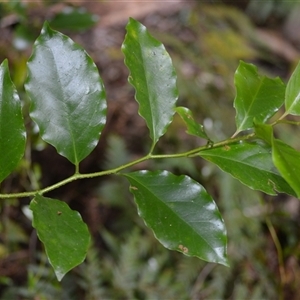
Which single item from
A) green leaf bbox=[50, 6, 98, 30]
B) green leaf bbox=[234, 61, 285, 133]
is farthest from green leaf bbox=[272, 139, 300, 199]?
green leaf bbox=[50, 6, 98, 30]

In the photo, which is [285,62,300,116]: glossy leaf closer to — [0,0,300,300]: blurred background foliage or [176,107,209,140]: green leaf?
[176,107,209,140]: green leaf

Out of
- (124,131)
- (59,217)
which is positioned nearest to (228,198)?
(124,131)

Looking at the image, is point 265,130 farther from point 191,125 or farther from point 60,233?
point 60,233

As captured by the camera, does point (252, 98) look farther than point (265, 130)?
Yes

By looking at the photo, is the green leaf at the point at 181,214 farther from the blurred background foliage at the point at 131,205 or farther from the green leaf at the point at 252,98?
the blurred background foliage at the point at 131,205

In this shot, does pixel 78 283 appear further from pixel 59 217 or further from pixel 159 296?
pixel 59 217

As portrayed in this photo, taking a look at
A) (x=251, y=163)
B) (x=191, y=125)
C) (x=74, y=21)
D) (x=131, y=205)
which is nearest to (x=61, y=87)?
(x=191, y=125)

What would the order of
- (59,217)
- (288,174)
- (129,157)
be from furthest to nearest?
(129,157), (59,217), (288,174)
